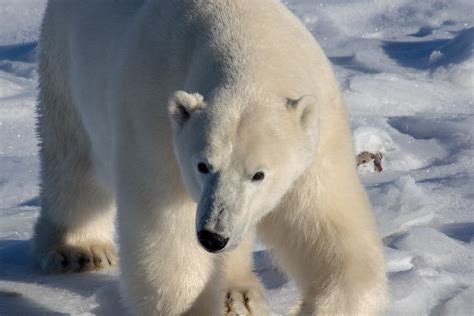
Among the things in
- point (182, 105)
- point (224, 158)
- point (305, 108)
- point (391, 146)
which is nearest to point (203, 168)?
point (224, 158)

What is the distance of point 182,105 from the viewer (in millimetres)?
2797

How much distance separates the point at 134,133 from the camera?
3.13 m

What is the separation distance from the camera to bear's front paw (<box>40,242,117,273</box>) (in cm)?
427

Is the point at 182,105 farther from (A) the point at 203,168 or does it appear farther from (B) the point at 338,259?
(B) the point at 338,259

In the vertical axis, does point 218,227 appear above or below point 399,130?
above

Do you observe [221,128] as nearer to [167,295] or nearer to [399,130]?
[167,295]

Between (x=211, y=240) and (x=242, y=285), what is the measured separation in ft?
3.39

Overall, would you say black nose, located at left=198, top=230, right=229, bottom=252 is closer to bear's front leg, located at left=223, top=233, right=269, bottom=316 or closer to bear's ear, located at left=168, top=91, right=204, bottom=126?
bear's ear, located at left=168, top=91, right=204, bottom=126

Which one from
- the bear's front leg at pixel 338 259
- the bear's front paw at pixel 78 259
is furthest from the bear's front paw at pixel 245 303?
the bear's front paw at pixel 78 259

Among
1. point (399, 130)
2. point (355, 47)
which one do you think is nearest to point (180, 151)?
point (399, 130)

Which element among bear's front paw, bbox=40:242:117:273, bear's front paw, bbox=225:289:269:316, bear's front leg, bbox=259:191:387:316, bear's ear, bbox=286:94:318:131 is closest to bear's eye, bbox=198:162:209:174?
bear's ear, bbox=286:94:318:131

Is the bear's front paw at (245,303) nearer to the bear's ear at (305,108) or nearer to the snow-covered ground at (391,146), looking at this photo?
the snow-covered ground at (391,146)

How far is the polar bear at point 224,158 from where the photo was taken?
9.14ft

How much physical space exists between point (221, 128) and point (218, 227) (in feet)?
0.90
